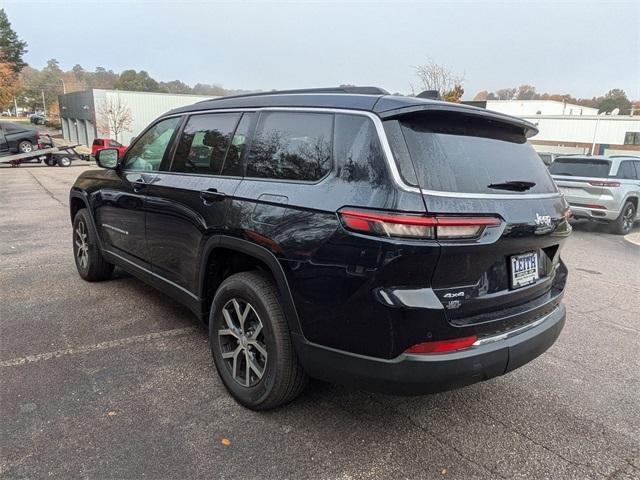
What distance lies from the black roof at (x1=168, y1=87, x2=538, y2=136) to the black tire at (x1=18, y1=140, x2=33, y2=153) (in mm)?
25109

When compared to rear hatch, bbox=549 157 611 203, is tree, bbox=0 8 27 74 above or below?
above

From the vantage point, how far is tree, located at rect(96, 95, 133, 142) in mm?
37812

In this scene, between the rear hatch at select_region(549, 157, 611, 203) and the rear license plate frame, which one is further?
the rear hatch at select_region(549, 157, 611, 203)

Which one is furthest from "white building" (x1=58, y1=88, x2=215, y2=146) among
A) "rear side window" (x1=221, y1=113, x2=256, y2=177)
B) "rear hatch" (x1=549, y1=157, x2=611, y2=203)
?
"rear side window" (x1=221, y1=113, x2=256, y2=177)

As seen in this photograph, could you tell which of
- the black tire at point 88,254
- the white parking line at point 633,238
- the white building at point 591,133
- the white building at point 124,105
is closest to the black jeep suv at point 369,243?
the black tire at point 88,254

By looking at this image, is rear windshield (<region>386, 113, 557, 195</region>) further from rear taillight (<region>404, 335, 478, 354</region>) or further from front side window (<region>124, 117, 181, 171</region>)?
front side window (<region>124, 117, 181, 171</region>)

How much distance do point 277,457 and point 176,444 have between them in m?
0.55

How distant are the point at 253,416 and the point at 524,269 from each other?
1778mm

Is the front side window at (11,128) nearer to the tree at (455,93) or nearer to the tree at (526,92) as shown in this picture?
the tree at (455,93)

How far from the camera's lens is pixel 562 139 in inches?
1572

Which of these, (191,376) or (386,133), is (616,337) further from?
(191,376)

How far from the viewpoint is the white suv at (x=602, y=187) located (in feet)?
32.3

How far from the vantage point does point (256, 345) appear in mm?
2822

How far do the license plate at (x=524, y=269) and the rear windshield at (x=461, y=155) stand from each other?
1.17 feet
